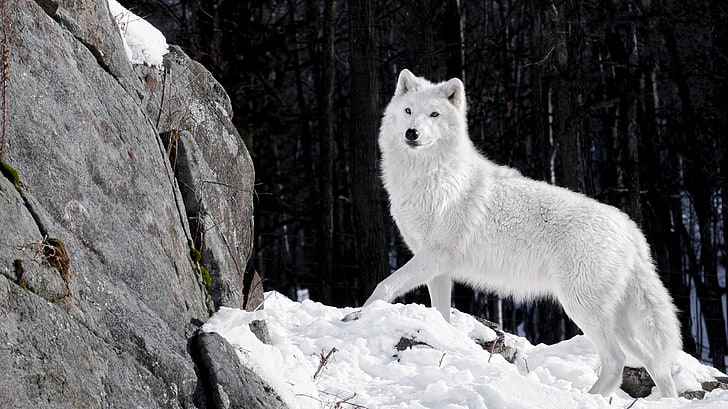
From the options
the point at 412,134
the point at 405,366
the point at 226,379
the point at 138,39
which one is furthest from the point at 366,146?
the point at 226,379

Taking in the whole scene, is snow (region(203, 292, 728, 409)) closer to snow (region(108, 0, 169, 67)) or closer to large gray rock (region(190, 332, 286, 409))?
large gray rock (region(190, 332, 286, 409))

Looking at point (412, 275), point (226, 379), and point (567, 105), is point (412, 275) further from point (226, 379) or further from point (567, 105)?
point (567, 105)

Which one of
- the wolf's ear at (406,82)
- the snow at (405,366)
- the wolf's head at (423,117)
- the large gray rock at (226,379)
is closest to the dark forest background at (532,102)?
the snow at (405,366)

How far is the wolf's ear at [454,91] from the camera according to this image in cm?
640

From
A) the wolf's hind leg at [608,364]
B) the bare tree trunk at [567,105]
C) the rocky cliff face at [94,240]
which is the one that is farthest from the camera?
the bare tree trunk at [567,105]

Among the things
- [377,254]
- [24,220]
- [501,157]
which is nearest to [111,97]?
[24,220]

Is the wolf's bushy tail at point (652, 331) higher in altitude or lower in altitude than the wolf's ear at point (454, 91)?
lower

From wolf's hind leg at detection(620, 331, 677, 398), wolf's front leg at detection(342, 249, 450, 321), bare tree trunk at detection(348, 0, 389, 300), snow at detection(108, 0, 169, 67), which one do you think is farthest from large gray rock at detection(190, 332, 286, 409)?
bare tree trunk at detection(348, 0, 389, 300)

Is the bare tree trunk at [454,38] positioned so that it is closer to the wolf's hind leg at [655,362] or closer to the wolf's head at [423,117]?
the wolf's head at [423,117]

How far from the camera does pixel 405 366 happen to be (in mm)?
4844

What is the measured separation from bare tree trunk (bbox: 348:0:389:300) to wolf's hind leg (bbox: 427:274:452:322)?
5174 mm

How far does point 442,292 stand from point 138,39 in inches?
128

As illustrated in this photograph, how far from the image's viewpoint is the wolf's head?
6141 millimetres

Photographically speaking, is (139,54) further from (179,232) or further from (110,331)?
(110,331)
